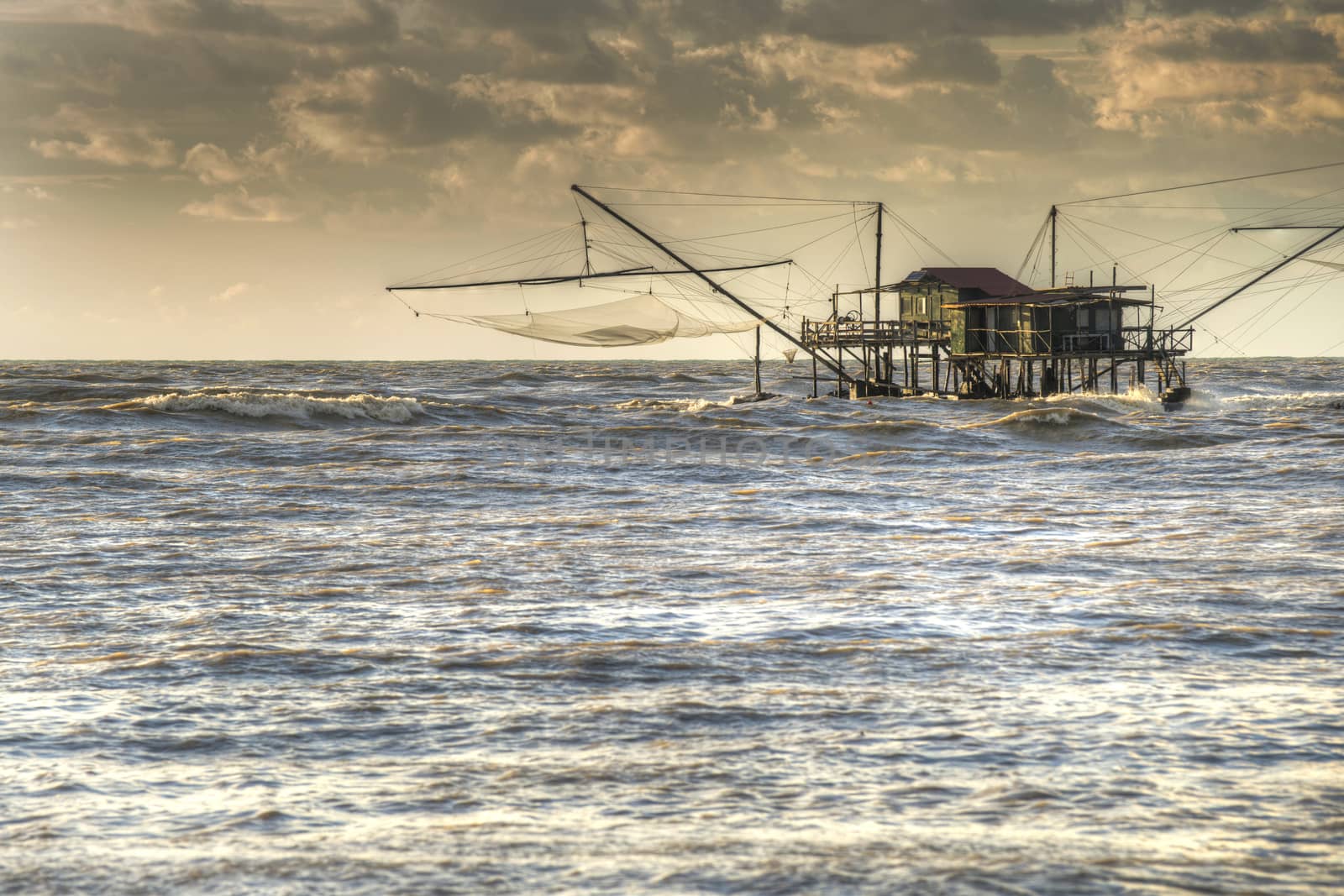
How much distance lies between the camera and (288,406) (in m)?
42.7

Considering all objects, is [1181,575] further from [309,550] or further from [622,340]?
[622,340]

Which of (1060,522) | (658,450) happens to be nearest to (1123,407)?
(658,450)

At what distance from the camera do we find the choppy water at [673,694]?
623cm

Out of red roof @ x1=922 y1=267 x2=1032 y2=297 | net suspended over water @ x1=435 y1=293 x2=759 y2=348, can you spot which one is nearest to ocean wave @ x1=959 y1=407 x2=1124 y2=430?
net suspended over water @ x1=435 y1=293 x2=759 y2=348

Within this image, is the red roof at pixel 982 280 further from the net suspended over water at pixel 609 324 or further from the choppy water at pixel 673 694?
the choppy water at pixel 673 694

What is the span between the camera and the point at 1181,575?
13.5 m

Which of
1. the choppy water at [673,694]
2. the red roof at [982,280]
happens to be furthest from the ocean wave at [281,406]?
the red roof at [982,280]

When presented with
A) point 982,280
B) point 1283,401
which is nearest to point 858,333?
point 982,280

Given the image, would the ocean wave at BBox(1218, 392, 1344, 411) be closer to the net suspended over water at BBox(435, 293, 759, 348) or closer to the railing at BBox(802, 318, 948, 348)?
the railing at BBox(802, 318, 948, 348)

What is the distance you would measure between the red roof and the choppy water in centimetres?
4015

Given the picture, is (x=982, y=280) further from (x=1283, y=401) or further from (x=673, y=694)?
(x=673, y=694)

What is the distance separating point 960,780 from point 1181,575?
Answer: 24.5 feet

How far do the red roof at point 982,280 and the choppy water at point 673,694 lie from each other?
40.1 m

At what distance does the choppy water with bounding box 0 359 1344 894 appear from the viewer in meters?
6.23
